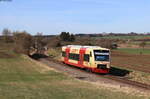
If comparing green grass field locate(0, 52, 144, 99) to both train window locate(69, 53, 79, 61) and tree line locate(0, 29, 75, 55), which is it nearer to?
train window locate(69, 53, 79, 61)

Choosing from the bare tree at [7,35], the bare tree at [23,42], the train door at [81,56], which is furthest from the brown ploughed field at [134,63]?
the bare tree at [7,35]

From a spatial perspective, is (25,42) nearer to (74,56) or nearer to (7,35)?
(7,35)

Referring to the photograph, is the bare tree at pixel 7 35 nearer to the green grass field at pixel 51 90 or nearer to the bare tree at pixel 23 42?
the bare tree at pixel 23 42

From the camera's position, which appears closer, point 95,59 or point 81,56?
point 95,59

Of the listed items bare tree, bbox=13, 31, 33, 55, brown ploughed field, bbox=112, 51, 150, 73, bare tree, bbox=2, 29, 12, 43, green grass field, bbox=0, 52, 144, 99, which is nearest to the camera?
green grass field, bbox=0, 52, 144, 99

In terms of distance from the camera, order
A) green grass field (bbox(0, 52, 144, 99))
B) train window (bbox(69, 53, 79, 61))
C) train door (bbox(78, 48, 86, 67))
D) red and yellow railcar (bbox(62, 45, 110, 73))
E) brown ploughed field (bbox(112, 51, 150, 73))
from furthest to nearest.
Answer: brown ploughed field (bbox(112, 51, 150, 73)) < train window (bbox(69, 53, 79, 61)) < train door (bbox(78, 48, 86, 67)) < red and yellow railcar (bbox(62, 45, 110, 73)) < green grass field (bbox(0, 52, 144, 99))

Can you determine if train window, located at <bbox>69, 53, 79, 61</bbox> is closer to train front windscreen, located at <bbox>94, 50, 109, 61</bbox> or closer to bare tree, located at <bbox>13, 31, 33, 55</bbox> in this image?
train front windscreen, located at <bbox>94, 50, 109, 61</bbox>

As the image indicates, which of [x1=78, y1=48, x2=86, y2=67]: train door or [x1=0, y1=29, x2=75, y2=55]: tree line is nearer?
[x1=78, y1=48, x2=86, y2=67]: train door

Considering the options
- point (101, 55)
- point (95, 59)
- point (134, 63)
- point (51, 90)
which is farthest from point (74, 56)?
point (51, 90)

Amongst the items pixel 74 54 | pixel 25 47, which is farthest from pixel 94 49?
pixel 25 47

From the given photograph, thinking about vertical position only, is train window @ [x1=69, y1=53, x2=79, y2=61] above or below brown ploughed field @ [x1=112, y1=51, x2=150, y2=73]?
above

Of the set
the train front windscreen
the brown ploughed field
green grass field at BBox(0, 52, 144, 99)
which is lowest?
the brown ploughed field

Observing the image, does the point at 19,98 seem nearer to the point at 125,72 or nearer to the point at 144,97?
the point at 144,97

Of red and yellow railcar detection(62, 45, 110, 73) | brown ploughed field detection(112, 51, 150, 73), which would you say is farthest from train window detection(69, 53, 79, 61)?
brown ploughed field detection(112, 51, 150, 73)
